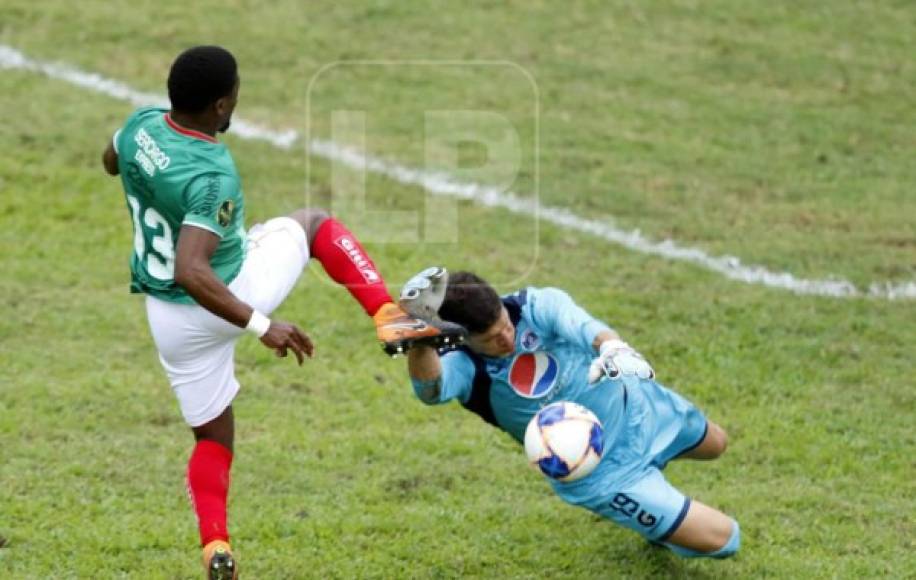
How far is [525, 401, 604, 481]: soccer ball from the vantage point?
680cm

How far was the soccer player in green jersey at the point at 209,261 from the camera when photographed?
645 cm

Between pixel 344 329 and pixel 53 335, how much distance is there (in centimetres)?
169

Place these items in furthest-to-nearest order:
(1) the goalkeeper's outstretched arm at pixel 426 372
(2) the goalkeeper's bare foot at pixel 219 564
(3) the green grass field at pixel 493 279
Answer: (3) the green grass field at pixel 493 279
(1) the goalkeeper's outstretched arm at pixel 426 372
(2) the goalkeeper's bare foot at pixel 219 564

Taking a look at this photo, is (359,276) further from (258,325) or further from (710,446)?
(710,446)

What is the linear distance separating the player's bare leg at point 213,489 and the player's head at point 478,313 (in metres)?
1.06

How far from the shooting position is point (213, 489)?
22.8 feet

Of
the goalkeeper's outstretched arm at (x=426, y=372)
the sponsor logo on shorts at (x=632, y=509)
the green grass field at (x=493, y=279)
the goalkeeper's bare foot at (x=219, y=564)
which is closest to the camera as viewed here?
the goalkeeper's bare foot at (x=219, y=564)

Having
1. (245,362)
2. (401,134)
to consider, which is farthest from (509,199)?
(245,362)

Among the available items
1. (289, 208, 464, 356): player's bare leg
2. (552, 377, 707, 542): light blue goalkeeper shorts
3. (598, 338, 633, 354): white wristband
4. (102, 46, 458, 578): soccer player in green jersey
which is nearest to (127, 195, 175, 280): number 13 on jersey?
(102, 46, 458, 578): soccer player in green jersey

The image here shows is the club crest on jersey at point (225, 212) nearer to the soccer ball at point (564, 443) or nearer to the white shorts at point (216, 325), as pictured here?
the white shorts at point (216, 325)

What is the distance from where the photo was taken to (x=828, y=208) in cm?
1170

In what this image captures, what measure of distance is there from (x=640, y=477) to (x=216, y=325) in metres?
1.90

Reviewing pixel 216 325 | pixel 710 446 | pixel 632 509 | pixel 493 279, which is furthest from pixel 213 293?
pixel 493 279

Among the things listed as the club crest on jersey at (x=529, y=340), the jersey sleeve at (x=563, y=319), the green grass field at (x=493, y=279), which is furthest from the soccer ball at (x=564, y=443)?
the green grass field at (x=493, y=279)
